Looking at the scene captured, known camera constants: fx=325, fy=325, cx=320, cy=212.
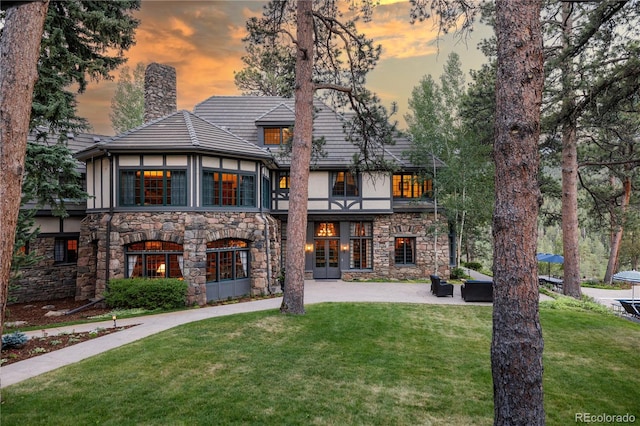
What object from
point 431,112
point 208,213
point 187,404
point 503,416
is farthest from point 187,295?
point 431,112

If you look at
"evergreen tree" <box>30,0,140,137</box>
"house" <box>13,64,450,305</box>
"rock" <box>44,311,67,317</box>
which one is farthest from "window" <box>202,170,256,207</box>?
"rock" <box>44,311,67,317</box>

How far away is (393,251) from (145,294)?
10996 mm

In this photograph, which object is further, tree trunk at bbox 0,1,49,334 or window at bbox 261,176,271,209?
window at bbox 261,176,271,209

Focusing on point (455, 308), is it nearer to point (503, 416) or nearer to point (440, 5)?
point (503, 416)

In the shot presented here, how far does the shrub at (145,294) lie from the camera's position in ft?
34.1

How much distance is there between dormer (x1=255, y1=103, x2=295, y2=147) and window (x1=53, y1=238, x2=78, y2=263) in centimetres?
935

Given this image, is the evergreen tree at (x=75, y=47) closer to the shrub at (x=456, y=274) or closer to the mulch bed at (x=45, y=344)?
the mulch bed at (x=45, y=344)

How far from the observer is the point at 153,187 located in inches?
448

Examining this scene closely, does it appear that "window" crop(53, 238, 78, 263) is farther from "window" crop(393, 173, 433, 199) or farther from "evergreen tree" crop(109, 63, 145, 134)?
"window" crop(393, 173, 433, 199)

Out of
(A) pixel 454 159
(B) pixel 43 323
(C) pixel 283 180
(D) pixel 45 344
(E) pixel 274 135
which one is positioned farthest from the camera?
(C) pixel 283 180

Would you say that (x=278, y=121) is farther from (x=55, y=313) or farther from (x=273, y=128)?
(x=55, y=313)

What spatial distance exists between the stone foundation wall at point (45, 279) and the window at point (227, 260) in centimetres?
688

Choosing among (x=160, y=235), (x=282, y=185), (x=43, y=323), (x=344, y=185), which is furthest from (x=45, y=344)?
(x=344, y=185)

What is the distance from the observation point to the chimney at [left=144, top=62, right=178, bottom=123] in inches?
564
